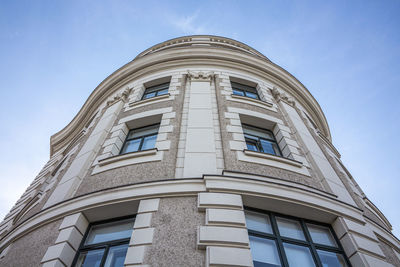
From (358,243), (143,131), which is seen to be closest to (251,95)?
(143,131)

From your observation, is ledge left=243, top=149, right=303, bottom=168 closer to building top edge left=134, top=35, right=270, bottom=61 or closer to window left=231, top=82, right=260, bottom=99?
window left=231, top=82, right=260, bottom=99

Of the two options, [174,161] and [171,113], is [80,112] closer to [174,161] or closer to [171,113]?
[171,113]

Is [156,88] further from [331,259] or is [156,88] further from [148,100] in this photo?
[331,259]

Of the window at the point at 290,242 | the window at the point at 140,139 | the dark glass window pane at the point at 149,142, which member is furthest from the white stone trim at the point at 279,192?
the window at the point at 140,139

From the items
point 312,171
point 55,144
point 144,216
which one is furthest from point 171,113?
point 55,144

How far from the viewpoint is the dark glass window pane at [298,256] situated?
522 centimetres

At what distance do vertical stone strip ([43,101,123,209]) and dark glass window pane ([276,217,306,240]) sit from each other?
5.76 m

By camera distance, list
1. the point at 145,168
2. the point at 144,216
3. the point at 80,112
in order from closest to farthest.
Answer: the point at 144,216
the point at 145,168
the point at 80,112

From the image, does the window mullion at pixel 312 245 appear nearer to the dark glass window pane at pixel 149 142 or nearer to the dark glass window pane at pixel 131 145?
the dark glass window pane at pixel 149 142

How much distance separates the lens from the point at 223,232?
492cm

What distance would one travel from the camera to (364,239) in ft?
19.5

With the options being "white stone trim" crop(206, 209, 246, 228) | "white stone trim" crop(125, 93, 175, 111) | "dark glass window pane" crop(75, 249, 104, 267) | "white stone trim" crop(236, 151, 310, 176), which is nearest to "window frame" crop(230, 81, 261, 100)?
"white stone trim" crop(125, 93, 175, 111)

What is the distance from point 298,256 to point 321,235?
1.15 m

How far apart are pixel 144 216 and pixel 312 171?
5332 millimetres
